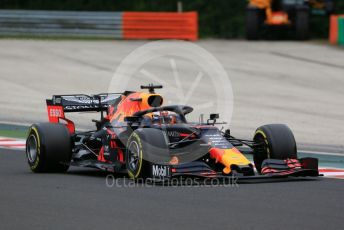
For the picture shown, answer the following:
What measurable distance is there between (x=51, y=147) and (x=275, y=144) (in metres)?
2.98

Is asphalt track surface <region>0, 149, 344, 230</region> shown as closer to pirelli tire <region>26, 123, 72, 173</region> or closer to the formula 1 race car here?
the formula 1 race car

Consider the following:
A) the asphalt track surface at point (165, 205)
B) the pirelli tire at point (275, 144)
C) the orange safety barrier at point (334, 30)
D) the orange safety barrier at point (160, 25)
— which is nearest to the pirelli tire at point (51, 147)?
the asphalt track surface at point (165, 205)

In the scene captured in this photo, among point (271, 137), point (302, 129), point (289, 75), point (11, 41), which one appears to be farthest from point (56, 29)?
point (271, 137)

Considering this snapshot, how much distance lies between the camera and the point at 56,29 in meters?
34.1

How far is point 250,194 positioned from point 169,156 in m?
1.38

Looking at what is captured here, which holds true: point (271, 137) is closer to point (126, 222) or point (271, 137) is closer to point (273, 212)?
point (273, 212)

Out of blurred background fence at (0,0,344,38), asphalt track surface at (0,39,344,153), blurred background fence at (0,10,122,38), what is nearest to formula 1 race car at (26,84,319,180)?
asphalt track surface at (0,39,344,153)

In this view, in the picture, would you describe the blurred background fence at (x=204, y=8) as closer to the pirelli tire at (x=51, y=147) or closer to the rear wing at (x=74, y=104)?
the rear wing at (x=74, y=104)

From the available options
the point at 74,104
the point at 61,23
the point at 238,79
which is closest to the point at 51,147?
the point at 74,104

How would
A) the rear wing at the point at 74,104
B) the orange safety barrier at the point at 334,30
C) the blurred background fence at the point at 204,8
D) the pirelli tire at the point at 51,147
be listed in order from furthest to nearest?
the blurred background fence at the point at 204,8, the orange safety barrier at the point at 334,30, the rear wing at the point at 74,104, the pirelli tire at the point at 51,147

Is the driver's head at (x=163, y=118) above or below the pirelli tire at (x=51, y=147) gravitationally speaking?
above

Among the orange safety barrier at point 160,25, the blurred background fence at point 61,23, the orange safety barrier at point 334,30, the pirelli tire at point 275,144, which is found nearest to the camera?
the pirelli tire at point 275,144

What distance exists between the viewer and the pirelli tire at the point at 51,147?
1330cm

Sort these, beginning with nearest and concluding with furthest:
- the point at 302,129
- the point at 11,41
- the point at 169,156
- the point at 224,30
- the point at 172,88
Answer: the point at 169,156 < the point at 302,129 < the point at 172,88 < the point at 11,41 < the point at 224,30
